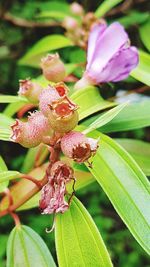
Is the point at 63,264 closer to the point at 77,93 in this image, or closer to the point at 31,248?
the point at 31,248

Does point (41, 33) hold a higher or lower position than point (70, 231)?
higher

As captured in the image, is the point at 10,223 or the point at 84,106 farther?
the point at 10,223

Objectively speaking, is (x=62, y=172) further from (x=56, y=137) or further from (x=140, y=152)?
(x=140, y=152)

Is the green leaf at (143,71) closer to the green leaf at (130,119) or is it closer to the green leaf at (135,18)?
the green leaf at (130,119)

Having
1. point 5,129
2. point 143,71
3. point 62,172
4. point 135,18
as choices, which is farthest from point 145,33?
point 62,172

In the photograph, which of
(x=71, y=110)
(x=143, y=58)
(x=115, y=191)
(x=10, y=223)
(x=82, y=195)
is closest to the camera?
(x=71, y=110)

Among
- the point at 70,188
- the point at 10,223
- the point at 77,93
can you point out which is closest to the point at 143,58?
the point at 77,93

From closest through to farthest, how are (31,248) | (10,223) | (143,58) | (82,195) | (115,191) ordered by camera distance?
1. (115,191)
2. (31,248)
3. (143,58)
4. (10,223)
5. (82,195)
